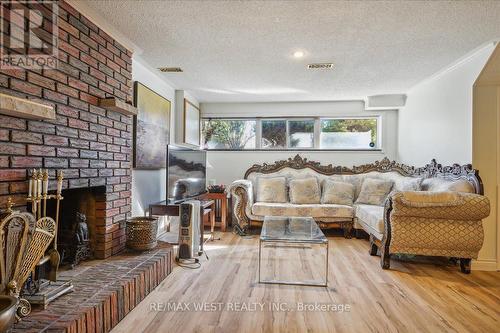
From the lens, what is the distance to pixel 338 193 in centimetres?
427

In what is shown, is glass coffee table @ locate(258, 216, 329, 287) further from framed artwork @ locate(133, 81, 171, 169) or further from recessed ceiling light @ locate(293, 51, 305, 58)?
recessed ceiling light @ locate(293, 51, 305, 58)

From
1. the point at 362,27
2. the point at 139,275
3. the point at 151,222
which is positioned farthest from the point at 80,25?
the point at 362,27

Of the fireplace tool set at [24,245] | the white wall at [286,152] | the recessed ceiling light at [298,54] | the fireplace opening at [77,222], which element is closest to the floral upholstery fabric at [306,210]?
the white wall at [286,152]

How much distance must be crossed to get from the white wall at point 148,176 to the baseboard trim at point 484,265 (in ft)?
11.6

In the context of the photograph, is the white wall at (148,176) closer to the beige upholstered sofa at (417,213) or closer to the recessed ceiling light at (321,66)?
the beige upholstered sofa at (417,213)

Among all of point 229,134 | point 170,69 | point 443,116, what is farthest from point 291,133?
point 170,69

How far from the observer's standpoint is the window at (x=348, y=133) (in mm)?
4941

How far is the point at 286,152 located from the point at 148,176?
2524mm

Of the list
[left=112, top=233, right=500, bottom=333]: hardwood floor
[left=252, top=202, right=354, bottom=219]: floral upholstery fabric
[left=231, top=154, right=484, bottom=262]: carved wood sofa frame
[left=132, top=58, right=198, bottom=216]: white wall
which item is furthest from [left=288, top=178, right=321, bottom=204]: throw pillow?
[left=132, top=58, right=198, bottom=216]: white wall

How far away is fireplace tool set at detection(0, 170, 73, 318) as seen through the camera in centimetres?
134

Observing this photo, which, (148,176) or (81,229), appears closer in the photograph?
(81,229)

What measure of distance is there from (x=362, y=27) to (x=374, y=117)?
2.98 m

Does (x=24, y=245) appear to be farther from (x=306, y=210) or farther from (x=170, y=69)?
(x=306, y=210)

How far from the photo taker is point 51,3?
1.73 m
